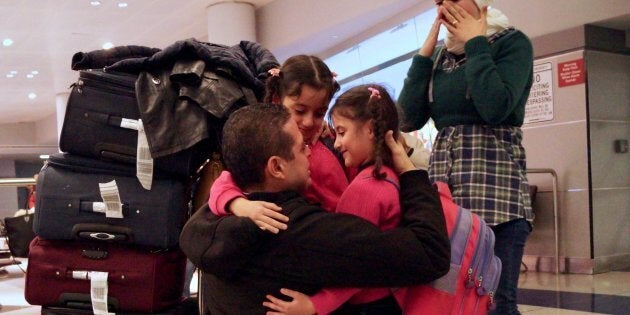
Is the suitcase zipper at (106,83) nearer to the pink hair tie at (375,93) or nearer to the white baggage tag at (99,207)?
the white baggage tag at (99,207)

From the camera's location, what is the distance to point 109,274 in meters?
2.03

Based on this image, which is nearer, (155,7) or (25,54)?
(155,7)

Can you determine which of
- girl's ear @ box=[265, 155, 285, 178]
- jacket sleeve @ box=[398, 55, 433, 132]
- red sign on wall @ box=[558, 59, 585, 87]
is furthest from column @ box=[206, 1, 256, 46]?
girl's ear @ box=[265, 155, 285, 178]

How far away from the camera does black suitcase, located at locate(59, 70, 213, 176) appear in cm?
201

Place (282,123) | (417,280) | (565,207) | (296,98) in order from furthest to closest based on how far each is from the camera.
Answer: (565,207) → (296,98) → (282,123) → (417,280)

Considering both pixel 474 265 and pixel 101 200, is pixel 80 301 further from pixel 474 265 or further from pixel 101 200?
pixel 474 265

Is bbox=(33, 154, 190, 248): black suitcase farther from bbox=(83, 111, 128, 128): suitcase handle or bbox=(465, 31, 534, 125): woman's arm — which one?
bbox=(465, 31, 534, 125): woman's arm

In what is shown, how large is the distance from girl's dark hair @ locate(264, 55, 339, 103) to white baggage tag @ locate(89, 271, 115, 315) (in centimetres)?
84

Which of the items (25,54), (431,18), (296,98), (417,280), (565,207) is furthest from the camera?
(25,54)

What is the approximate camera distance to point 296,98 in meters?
1.61

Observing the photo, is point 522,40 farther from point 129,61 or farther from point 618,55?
point 618,55

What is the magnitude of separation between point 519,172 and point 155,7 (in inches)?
363

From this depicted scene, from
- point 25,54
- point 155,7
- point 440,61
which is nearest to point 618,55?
point 440,61

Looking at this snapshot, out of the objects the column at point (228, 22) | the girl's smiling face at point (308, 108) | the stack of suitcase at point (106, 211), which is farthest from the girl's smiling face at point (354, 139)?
the column at point (228, 22)
